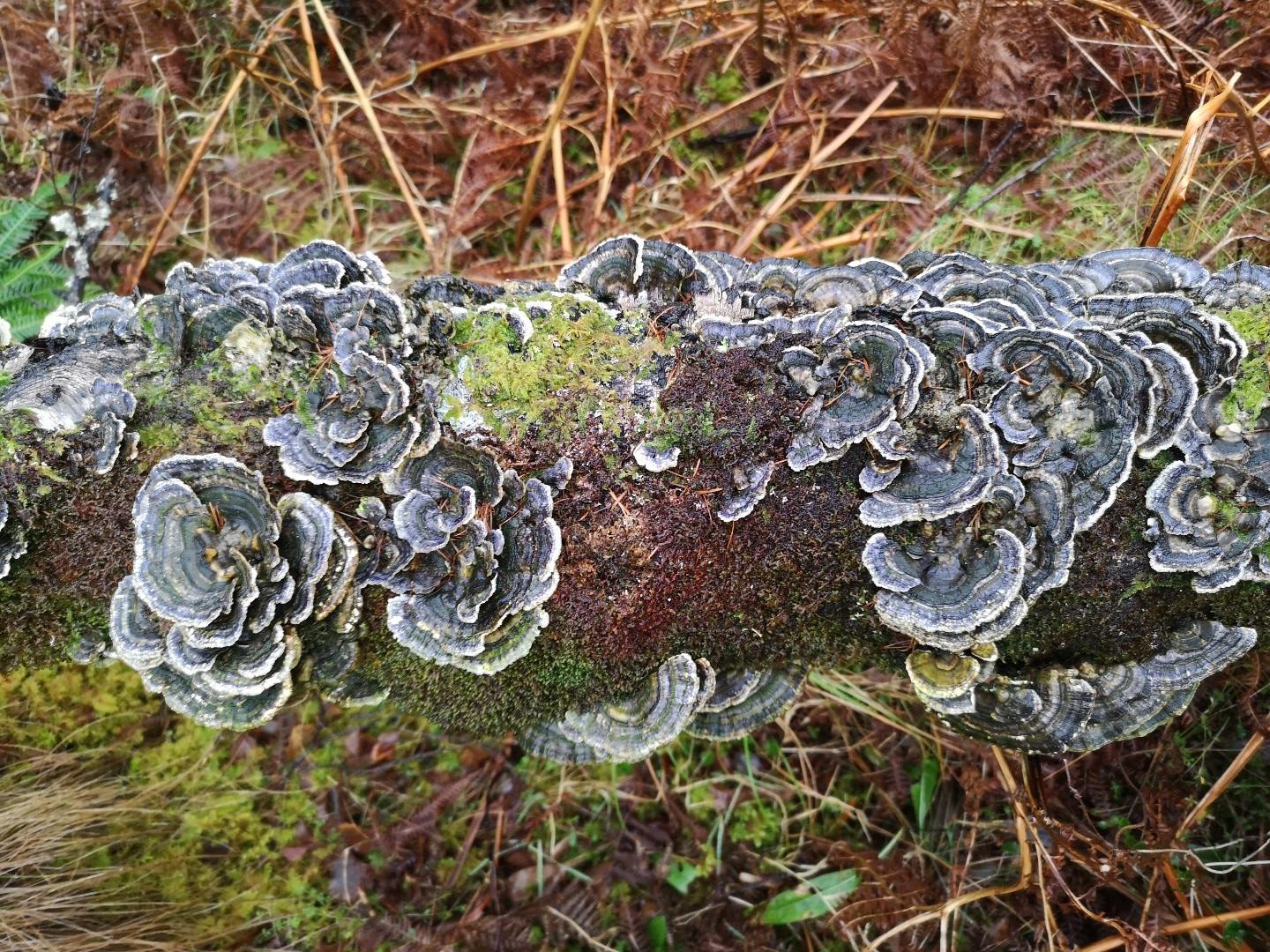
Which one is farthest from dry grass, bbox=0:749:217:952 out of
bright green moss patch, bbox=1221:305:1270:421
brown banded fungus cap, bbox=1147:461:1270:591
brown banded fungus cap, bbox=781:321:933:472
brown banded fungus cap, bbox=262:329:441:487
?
bright green moss patch, bbox=1221:305:1270:421

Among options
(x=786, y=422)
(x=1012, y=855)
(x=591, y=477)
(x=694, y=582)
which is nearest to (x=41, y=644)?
(x=591, y=477)

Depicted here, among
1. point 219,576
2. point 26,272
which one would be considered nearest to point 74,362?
point 219,576

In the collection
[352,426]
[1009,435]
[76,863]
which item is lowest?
[76,863]

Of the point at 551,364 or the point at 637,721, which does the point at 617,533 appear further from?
the point at 637,721

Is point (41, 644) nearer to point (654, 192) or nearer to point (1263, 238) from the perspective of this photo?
point (654, 192)

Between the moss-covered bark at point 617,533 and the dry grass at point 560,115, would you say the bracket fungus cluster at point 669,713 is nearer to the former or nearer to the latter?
the moss-covered bark at point 617,533
